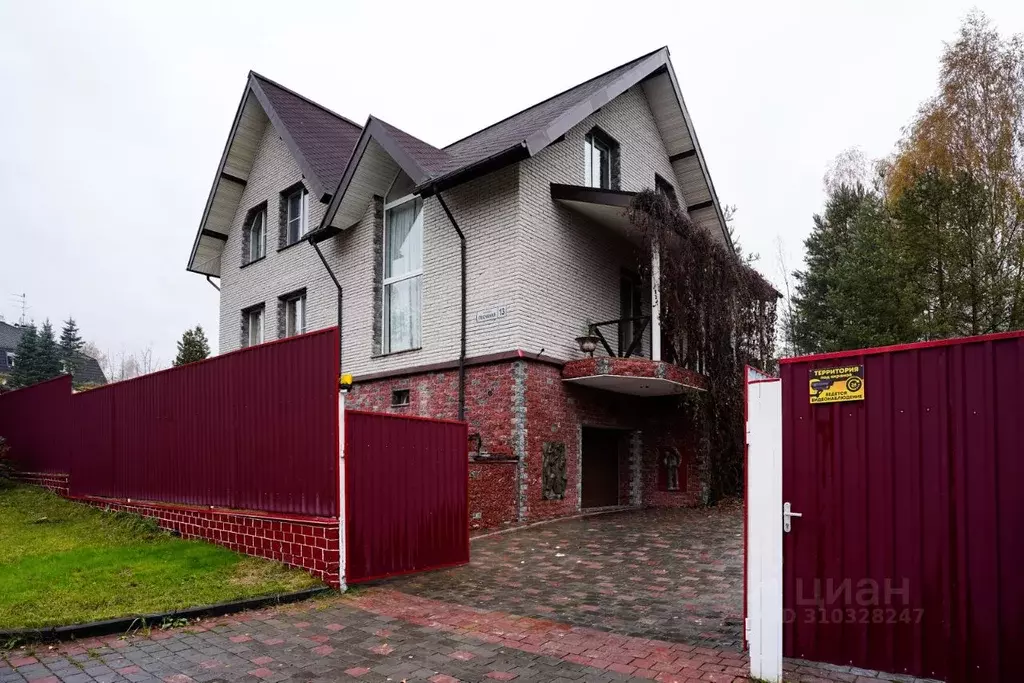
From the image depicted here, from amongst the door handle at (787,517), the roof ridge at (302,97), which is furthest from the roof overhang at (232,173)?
the door handle at (787,517)

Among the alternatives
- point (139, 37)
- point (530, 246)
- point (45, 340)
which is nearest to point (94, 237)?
point (45, 340)

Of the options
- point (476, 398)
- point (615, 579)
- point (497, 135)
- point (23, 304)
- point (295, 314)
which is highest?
point (23, 304)

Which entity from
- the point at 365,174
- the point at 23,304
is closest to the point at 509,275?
the point at 365,174

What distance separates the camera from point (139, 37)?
12203mm

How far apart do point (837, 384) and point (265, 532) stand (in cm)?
595

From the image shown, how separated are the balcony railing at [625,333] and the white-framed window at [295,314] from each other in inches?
285

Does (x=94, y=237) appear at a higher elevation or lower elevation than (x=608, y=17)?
higher

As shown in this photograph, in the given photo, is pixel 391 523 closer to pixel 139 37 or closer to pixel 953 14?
pixel 139 37

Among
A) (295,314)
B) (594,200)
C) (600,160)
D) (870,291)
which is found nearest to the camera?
(594,200)

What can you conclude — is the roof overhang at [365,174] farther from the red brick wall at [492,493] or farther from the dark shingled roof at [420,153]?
the red brick wall at [492,493]

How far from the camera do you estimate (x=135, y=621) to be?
16.9 ft

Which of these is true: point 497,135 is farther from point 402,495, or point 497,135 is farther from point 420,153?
point 402,495

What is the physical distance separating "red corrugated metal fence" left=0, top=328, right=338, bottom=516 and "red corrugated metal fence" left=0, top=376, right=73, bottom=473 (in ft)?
2.52

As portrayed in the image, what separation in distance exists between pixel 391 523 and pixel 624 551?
3.18m
